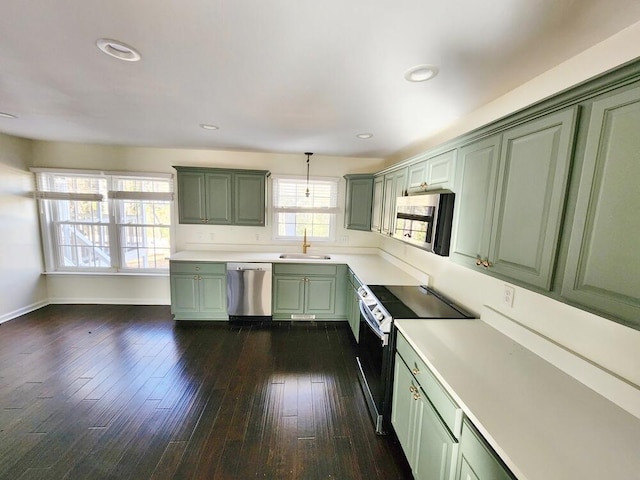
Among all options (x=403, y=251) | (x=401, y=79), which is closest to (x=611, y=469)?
(x=401, y=79)

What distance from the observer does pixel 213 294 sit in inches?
138

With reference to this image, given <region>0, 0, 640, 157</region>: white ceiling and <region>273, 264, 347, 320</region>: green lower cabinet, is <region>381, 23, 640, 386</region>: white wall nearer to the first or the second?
<region>0, 0, 640, 157</region>: white ceiling

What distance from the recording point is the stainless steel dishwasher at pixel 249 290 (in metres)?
3.44

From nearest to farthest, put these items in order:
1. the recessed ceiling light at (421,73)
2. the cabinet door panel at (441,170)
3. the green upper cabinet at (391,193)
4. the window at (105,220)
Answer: the recessed ceiling light at (421,73), the cabinet door panel at (441,170), the green upper cabinet at (391,193), the window at (105,220)

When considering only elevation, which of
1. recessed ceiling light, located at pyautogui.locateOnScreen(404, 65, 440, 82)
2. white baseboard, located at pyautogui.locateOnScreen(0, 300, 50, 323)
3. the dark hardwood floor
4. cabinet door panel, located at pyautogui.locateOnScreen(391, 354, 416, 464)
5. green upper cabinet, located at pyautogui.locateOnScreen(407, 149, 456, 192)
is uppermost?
recessed ceiling light, located at pyautogui.locateOnScreen(404, 65, 440, 82)

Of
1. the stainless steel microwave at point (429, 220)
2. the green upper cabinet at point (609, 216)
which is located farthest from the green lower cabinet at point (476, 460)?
the stainless steel microwave at point (429, 220)

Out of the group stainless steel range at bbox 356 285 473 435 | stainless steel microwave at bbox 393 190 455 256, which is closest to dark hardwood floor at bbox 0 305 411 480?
stainless steel range at bbox 356 285 473 435

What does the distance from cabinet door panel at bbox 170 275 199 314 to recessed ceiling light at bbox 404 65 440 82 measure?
3284mm

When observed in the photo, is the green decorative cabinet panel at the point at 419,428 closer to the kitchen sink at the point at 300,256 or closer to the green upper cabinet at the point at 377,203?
the green upper cabinet at the point at 377,203

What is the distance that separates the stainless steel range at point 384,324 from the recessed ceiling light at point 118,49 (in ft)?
7.09

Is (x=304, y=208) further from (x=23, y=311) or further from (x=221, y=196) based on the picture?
(x=23, y=311)

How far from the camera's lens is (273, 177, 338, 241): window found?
400cm

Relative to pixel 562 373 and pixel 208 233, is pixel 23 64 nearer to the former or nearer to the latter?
pixel 208 233

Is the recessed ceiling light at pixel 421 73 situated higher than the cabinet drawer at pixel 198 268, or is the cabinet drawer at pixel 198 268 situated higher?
the recessed ceiling light at pixel 421 73
